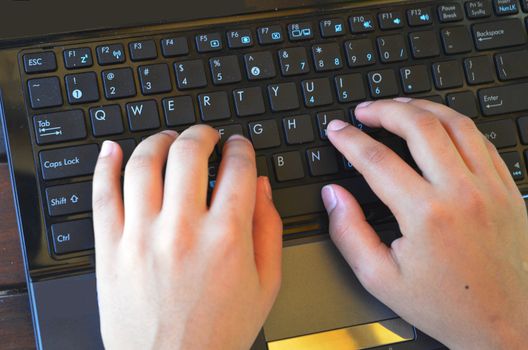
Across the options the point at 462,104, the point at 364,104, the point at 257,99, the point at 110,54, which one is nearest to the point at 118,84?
the point at 110,54

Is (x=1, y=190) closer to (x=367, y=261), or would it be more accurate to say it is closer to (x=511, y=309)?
(x=367, y=261)

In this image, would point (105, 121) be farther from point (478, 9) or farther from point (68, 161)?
point (478, 9)

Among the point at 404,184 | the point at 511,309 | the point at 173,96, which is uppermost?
the point at 173,96

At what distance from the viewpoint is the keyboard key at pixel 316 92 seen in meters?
0.56

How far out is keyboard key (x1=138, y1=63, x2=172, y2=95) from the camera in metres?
0.54

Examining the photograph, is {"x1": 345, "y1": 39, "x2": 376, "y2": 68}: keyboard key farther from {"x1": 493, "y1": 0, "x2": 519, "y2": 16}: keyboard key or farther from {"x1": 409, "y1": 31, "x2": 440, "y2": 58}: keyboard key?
{"x1": 493, "y1": 0, "x2": 519, "y2": 16}: keyboard key

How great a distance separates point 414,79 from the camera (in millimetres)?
580

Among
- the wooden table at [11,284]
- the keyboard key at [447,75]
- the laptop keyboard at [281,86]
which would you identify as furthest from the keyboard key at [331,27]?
the wooden table at [11,284]

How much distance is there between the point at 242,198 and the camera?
49 cm

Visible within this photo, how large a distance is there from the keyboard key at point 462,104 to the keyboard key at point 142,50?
11.7 inches

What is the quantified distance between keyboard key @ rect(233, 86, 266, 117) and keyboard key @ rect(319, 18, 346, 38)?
9cm

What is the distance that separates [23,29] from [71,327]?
0.28 metres

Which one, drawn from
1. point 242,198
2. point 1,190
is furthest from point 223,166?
point 1,190

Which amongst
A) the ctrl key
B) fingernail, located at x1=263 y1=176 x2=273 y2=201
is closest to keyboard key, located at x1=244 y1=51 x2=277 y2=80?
fingernail, located at x1=263 y1=176 x2=273 y2=201
